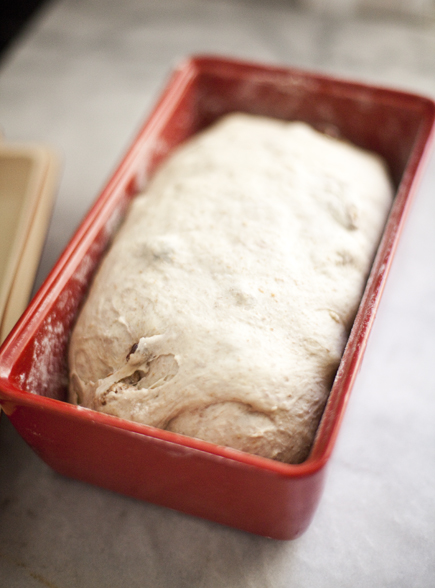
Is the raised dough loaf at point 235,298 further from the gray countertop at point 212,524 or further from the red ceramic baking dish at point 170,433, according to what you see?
the gray countertop at point 212,524

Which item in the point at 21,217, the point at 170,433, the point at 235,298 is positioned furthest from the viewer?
the point at 21,217

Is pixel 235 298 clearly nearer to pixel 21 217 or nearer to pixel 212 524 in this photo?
pixel 212 524

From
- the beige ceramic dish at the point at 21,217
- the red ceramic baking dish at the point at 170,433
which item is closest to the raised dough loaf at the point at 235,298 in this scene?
the red ceramic baking dish at the point at 170,433

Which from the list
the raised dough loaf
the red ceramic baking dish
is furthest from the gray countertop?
the raised dough loaf

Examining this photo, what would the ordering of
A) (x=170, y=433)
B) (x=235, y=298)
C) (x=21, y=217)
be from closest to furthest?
1. (x=170, y=433)
2. (x=235, y=298)
3. (x=21, y=217)

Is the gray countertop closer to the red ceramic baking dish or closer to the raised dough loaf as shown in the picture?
the red ceramic baking dish

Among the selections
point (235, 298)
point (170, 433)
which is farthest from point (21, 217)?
point (170, 433)
